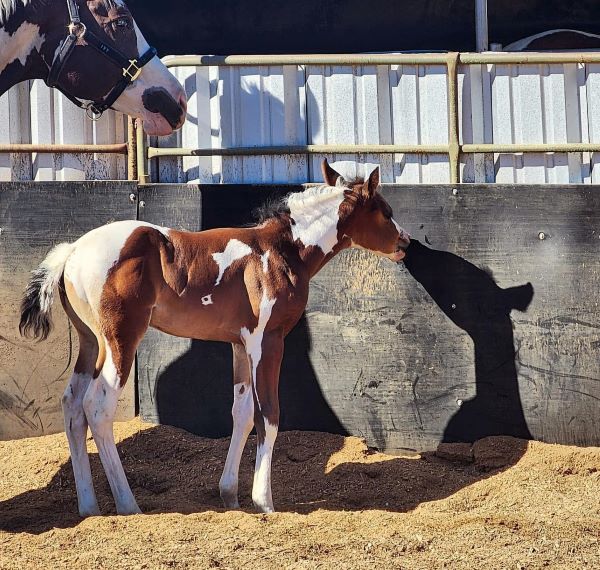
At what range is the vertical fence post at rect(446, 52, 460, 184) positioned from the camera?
23.0ft

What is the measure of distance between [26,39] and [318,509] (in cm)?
337

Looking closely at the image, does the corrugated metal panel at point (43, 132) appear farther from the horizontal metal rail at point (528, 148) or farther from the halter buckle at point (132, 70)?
the horizontal metal rail at point (528, 148)

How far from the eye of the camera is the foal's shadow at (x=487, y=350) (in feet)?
22.5

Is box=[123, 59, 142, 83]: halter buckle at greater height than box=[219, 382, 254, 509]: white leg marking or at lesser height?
greater

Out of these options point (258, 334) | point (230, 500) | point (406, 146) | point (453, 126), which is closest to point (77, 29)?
point (258, 334)

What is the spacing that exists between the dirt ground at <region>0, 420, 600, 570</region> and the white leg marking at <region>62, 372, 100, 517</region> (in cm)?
12

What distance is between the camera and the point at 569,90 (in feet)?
23.4

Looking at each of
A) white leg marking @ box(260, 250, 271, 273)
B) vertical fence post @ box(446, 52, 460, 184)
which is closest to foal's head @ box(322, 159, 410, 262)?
white leg marking @ box(260, 250, 271, 273)

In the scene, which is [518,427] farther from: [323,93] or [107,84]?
[107,84]

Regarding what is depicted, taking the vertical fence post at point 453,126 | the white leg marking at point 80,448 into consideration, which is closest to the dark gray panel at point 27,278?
the white leg marking at point 80,448

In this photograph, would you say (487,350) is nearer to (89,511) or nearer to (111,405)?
(111,405)

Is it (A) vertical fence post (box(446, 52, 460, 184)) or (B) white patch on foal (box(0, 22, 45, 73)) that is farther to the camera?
(A) vertical fence post (box(446, 52, 460, 184))

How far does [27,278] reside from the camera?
6.81 m

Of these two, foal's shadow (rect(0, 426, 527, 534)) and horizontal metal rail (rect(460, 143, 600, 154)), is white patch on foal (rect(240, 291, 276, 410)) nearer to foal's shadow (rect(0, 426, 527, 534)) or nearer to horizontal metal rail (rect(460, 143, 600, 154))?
foal's shadow (rect(0, 426, 527, 534))
